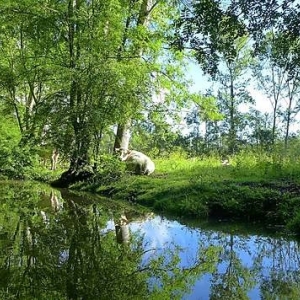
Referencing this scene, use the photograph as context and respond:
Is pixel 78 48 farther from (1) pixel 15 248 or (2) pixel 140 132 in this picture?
(1) pixel 15 248

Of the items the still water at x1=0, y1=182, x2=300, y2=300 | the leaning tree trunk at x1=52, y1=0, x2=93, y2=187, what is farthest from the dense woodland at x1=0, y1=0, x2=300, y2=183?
the still water at x1=0, y1=182, x2=300, y2=300

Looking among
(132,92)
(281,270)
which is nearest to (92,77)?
(132,92)

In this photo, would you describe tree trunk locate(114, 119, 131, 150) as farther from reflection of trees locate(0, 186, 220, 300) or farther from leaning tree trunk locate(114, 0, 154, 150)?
reflection of trees locate(0, 186, 220, 300)

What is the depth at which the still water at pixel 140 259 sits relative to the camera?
4.71 metres

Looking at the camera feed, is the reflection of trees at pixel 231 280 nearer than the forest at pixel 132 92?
Yes

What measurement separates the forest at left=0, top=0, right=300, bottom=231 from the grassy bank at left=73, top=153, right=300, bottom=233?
0.03 meters

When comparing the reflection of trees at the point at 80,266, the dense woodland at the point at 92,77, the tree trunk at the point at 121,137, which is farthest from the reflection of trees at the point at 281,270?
the tree trunk at the point at 121,137

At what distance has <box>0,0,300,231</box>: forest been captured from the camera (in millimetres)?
7973

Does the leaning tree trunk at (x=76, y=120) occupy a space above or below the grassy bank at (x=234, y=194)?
above

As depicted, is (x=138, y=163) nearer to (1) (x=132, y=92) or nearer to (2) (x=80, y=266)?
(1) (x=132, y=92)

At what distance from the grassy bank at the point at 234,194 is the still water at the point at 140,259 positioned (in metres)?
0.81

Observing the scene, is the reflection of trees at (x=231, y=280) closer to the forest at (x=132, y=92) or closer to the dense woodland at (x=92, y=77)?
the forest at (x=132, y=92)

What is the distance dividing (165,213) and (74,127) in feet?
23.1

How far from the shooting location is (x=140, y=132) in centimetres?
1848
